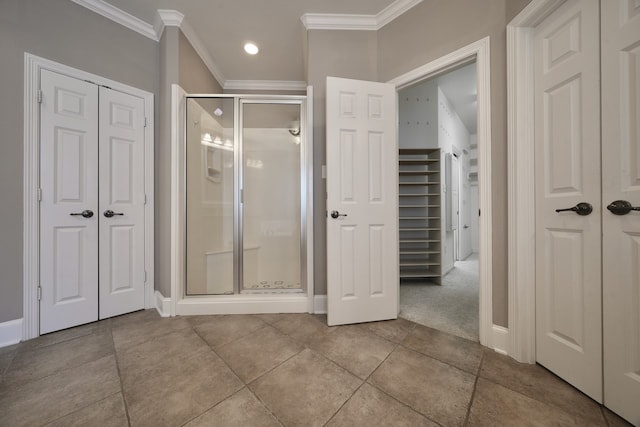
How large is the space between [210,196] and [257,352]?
5.25 feet

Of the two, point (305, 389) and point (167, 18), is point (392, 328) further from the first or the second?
point (167, 18)

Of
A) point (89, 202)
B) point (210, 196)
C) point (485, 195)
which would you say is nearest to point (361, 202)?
point (485, 195)

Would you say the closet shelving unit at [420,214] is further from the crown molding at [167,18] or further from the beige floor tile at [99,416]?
the crown molding at [167,18]

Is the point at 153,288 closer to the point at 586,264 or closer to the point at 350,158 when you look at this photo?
the point at 350,158

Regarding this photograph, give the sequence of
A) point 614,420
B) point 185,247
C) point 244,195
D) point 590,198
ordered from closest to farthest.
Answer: point 614,420, point 590,198, point 185,247, point 244,195

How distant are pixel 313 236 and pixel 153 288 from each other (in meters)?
1.65

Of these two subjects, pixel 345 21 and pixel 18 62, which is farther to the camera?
pixel 345 21

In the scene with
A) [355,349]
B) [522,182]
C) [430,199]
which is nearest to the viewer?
[522,182]

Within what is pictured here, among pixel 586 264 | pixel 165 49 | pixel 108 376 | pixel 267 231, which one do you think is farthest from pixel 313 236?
pixel 165 49

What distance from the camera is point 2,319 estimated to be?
154cm

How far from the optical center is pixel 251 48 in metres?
2.49

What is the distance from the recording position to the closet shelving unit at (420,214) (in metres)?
2.94

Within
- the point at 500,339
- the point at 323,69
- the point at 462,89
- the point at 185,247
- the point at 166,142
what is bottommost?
the point at 500,339

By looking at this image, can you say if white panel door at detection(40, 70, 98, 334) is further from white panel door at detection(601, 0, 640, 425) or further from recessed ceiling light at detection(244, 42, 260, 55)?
white panel door at detection(601, 0, 640, 425)
